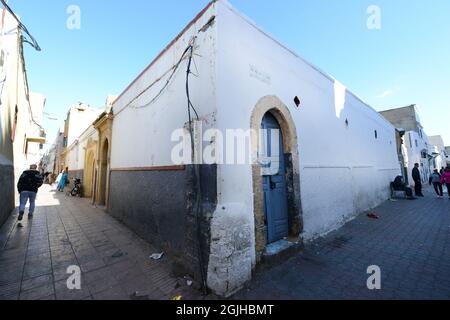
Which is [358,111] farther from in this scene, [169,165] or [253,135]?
[169,165]

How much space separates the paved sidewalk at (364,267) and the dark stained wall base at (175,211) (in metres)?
0.91

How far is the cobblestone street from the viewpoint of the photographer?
7.88ft

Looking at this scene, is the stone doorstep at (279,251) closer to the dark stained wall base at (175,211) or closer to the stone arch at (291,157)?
the stone arch at (291,157)

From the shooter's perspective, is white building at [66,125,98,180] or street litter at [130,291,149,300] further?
white building at [66,125,98,180]

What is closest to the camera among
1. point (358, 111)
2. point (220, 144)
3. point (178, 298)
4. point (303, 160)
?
point (178, 298)

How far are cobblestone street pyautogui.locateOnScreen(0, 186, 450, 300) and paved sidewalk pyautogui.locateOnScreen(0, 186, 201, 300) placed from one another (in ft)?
0.04

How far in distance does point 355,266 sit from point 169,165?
369 centimetres

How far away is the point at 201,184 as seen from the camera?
274cm

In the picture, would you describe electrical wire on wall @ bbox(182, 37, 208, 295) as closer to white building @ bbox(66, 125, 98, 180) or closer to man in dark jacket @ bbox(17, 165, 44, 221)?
man in dark jacket @ bbox(17, 165, 44, 221)

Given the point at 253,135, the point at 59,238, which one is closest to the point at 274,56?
the point at 253,135

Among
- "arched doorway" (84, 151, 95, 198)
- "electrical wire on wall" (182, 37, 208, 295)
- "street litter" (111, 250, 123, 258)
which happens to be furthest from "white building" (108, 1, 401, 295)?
"arched doorway" (84, 151, 95, 198)

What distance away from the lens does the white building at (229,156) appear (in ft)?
8.58

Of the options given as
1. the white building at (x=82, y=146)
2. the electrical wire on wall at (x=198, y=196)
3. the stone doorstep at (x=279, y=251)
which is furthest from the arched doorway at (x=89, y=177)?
the stone doorstep at (x=279, y=251)

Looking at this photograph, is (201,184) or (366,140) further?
(366,140)
